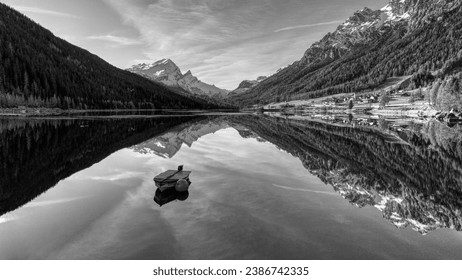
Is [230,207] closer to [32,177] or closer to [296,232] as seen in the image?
[296,232]

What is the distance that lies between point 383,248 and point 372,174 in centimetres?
2445

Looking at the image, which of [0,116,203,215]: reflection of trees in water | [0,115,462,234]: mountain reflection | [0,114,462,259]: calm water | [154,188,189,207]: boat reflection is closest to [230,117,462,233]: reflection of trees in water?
[0,115,462,234]: mountain reflection

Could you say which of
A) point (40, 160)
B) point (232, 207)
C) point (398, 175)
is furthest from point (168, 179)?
point (398, 175)

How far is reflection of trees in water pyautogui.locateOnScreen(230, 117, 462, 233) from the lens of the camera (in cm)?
2781

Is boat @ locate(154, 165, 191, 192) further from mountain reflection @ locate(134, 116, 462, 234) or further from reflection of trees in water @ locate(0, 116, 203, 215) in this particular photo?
mountain reflection @ locate(134, 116, 462, 234)

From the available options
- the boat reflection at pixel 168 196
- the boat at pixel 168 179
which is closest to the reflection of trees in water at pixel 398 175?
the boat reflection at pixel 168 196

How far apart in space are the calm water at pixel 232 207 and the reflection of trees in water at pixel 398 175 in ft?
0.55

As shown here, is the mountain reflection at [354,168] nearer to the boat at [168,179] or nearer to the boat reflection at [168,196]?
the boat reflection at [168,196]

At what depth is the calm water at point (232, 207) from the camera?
65.2ft

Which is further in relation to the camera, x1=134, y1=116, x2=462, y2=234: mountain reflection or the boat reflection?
the boat reflection

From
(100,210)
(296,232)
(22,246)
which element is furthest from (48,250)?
(296,232)

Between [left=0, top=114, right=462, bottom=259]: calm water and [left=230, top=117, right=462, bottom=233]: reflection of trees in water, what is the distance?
167 millimetres

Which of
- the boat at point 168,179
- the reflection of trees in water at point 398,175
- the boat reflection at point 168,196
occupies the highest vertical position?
the boat at point 168,179

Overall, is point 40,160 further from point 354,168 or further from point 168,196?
point 354,168
